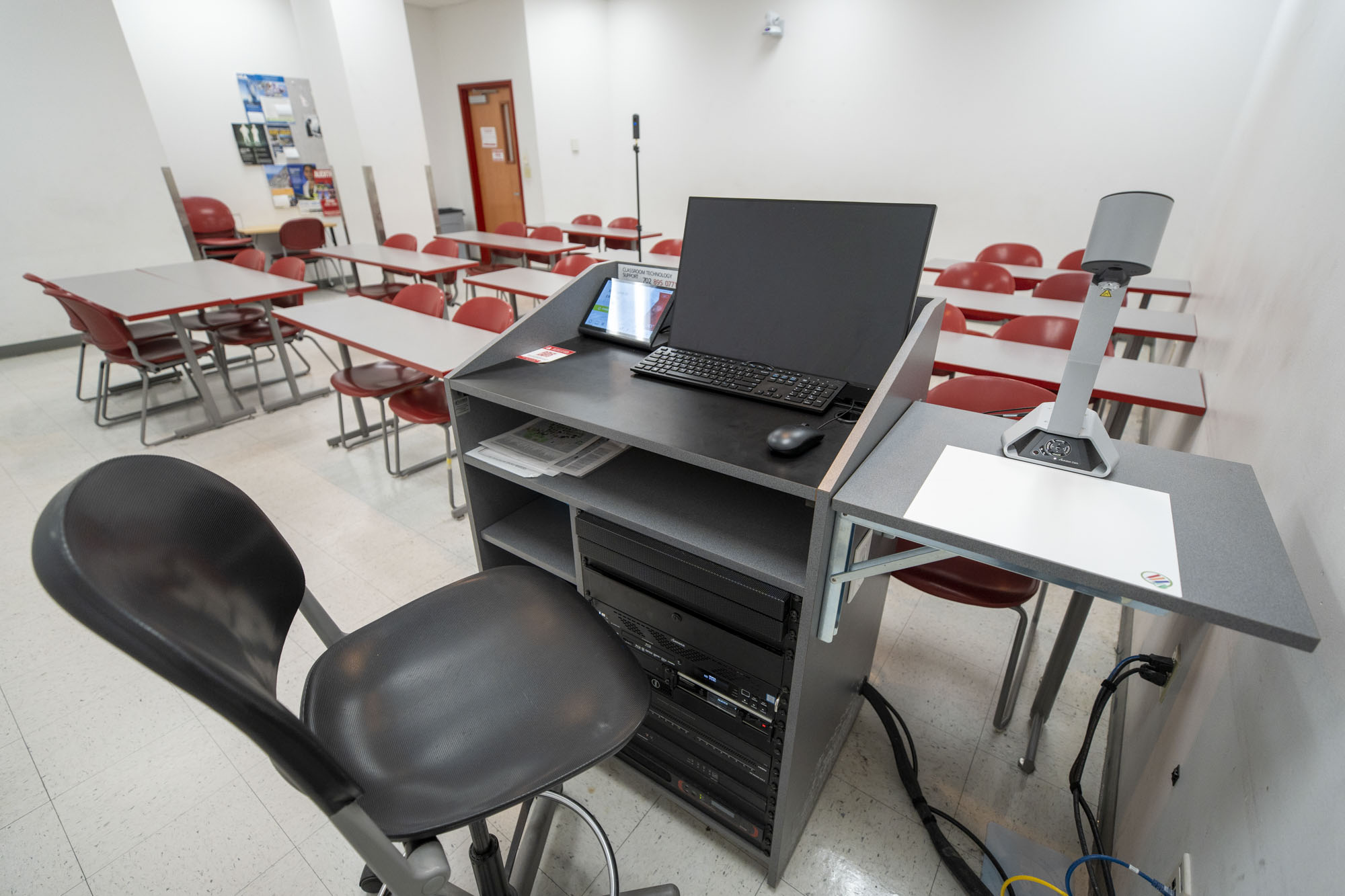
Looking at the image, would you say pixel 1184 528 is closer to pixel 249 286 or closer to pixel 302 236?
pixel 249 286

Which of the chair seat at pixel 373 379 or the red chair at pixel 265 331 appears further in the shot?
the red chair at pixel 265 331

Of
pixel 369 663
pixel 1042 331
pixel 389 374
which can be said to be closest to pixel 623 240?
pixel 389 374

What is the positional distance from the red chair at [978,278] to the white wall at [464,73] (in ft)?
15.5

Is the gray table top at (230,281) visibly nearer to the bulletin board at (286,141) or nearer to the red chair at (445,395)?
the red chair at (445,395)

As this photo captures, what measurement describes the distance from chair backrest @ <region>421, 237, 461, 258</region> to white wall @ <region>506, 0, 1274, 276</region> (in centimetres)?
253

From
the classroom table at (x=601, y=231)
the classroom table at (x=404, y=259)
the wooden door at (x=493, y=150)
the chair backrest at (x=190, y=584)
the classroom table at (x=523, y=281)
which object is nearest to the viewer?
the chair backrest at (x=190, y=584)

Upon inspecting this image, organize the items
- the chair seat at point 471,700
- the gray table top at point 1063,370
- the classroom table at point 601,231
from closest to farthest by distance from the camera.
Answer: the chair seat at point 471,700, the gray table top at point 1063,370, the classroom table at point 601,231

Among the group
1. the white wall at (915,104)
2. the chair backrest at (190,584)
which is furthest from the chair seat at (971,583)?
the white wall at (915,104)

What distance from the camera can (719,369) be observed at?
A: 1158 mm

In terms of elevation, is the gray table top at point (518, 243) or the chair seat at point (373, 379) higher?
the gray table top at point (518, 243)

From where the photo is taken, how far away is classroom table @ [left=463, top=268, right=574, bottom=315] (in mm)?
3350

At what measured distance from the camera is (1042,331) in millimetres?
2256

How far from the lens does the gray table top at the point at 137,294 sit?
2812mm

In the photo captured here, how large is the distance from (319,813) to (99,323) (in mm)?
2702
